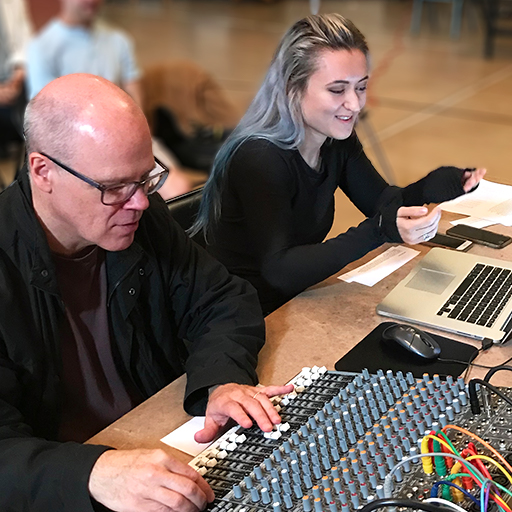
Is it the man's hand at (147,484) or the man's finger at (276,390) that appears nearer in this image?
the man's hand at (147,484)

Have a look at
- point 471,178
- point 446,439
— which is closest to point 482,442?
point 446,439

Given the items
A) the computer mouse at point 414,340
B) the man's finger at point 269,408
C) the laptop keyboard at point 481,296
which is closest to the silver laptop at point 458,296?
the laptop keyboard at point 481,296

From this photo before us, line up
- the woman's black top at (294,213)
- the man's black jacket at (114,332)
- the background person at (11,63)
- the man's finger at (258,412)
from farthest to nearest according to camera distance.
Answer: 1. the background person at (11,63)
2. the woman's black top at (294,213)
3. the man's finger at (258,412)
4. the man's black jacket at (114,332)

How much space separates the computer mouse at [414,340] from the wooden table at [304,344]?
0.07 m

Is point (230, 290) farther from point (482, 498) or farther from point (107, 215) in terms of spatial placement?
point (482, 498)

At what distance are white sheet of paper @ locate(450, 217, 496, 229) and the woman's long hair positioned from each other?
0.52 meters

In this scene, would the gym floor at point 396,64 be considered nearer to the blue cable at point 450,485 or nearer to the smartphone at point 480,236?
the smartphone at point 480,236

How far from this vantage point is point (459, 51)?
7.83 meters

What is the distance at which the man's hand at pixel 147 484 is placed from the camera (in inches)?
39.9

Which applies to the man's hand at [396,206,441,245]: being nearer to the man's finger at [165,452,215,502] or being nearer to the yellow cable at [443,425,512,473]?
the yellow cable at [443,425,512,473]

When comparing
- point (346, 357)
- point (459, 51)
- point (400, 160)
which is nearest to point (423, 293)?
point (346, 357)

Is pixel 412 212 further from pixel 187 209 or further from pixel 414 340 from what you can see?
pixel 187 209

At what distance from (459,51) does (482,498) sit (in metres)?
7.51

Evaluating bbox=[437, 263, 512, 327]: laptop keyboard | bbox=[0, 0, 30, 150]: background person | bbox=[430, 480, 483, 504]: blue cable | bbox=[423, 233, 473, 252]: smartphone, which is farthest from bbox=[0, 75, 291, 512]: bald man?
bbox=[0, 0, 30, 150]: background person
